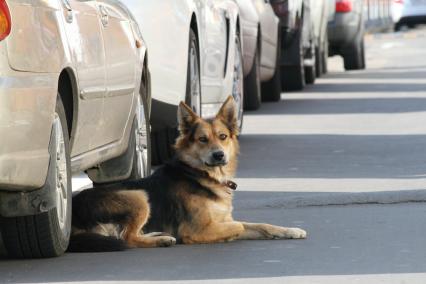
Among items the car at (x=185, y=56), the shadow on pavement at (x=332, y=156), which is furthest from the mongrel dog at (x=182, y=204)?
the shadow on pavement at (x=332, y=156)

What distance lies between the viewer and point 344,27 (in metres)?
27.6

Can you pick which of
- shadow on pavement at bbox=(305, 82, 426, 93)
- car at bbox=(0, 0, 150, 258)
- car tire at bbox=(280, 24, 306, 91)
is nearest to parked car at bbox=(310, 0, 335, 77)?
shadow on pavement at bbox=(305, 82, 426, 93)

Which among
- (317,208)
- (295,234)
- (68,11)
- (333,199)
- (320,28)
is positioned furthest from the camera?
(320,28)

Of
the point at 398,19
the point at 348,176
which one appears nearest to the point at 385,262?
the point at 348,176

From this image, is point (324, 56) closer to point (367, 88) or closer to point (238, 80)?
point (367, 88)

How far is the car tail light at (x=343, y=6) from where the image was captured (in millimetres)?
27547

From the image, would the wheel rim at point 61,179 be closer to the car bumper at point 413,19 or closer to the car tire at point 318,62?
the car tire at point 318,62

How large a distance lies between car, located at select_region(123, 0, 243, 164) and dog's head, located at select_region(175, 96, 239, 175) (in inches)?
113

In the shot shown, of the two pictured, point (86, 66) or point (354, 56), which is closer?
point (86, 66)

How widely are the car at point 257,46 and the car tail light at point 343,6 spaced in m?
7.21

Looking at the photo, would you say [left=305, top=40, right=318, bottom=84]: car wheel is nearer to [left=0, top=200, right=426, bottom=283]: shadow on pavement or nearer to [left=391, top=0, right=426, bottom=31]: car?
[left=0, top=200, right=426, bottom=283]: shadow on pavement

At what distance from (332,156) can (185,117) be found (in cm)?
509

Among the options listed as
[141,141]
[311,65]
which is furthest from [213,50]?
[311,65]

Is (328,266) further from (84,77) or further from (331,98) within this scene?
(331,98)
